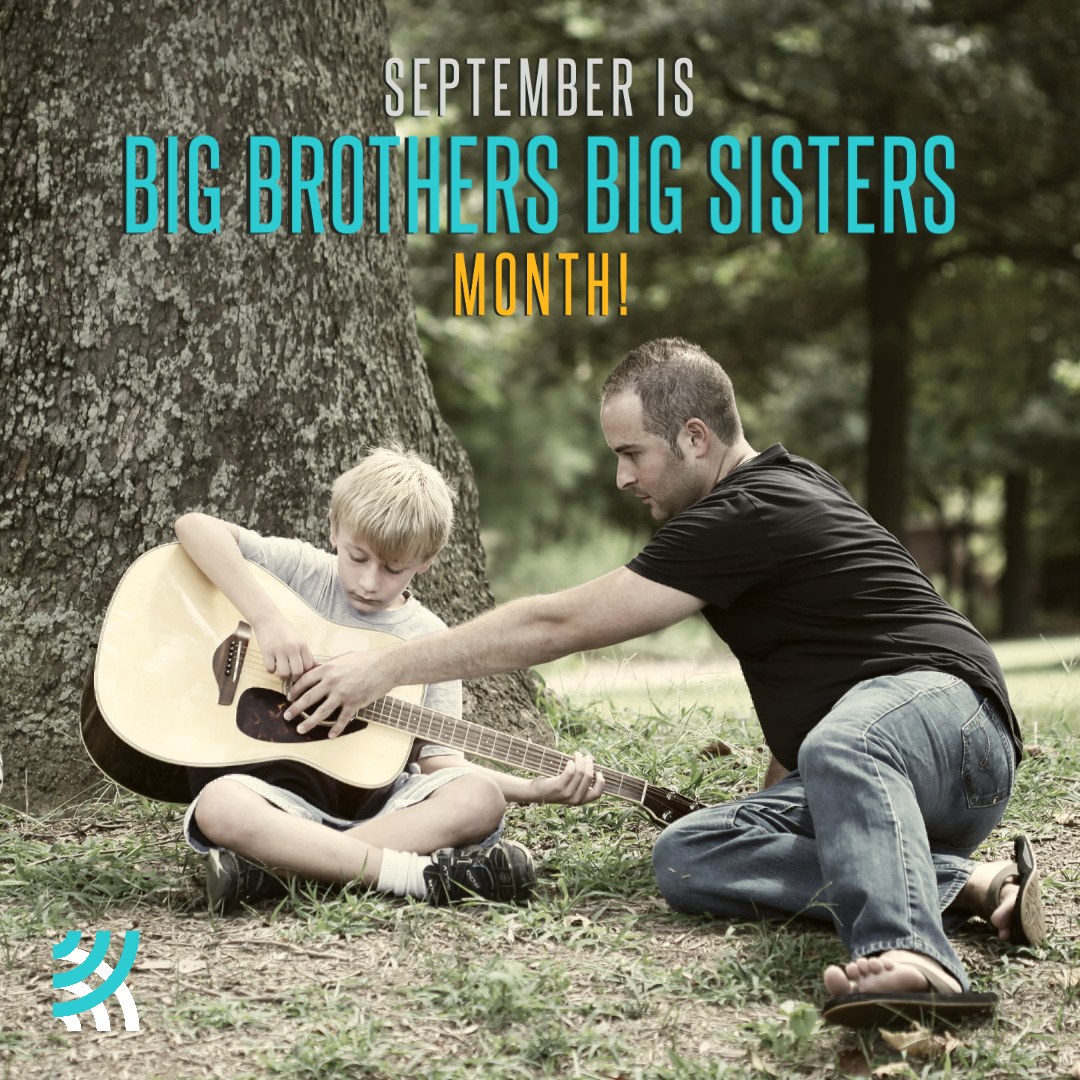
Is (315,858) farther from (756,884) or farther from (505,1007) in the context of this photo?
(756,884)

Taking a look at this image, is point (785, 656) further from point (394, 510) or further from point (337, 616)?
point (337, 616)

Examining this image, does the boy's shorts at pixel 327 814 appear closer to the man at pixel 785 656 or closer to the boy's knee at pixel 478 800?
the boy's knee at pixel 478 800

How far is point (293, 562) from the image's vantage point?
147 inches

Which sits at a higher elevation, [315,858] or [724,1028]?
[315,858]

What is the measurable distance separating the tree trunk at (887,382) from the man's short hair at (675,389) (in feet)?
30.7

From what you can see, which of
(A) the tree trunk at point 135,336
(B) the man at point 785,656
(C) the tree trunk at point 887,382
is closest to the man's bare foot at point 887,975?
(B) the man at point 785,656

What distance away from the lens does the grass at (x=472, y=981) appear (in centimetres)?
255

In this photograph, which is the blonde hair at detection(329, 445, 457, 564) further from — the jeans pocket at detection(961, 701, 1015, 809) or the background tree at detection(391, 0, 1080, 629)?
the background tree at detection(391, 0, 1080, 629)

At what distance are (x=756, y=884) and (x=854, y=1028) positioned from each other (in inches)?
23.0

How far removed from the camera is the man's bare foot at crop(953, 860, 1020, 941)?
3.03m

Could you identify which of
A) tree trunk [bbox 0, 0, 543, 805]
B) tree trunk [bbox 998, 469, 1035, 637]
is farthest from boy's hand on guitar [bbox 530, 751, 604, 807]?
tree trunk [bbox 998, 469, 1035, 637]

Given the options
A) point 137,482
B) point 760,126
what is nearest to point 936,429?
point 760,126

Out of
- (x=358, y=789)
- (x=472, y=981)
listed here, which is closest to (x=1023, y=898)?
(x=472, y=981)

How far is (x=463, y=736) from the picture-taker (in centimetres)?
350
